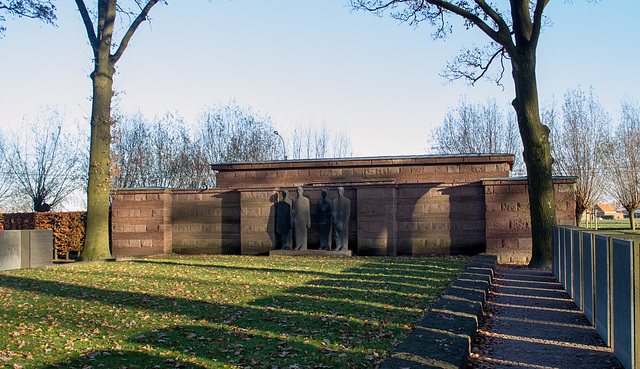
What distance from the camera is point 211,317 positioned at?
704 cm

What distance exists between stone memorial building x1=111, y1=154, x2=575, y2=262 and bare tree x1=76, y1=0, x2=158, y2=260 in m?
1.88

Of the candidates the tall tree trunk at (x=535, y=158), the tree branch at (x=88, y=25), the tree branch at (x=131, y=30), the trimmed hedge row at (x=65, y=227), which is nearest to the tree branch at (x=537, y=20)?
the tall tree trunk at (x=535, y=158)

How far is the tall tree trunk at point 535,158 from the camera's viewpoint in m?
14.7

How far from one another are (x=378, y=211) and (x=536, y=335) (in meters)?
11.0

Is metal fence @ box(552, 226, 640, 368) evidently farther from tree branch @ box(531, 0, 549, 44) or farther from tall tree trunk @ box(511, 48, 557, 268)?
tree branch @ box(531, 0, 549, 44)

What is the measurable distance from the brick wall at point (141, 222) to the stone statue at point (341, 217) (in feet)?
20.4

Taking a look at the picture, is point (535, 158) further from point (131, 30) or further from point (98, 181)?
point (131, 30)

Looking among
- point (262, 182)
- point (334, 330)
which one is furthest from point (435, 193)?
point (334, 330)

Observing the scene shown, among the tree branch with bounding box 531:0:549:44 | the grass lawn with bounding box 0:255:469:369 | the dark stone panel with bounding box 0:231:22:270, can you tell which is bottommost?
the grass lawn with bounding box 0:255:469:369

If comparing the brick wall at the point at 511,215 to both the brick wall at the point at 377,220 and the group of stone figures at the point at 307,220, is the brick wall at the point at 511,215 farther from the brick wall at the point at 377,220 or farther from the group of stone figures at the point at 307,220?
the group of stone figures at the point at 307,220

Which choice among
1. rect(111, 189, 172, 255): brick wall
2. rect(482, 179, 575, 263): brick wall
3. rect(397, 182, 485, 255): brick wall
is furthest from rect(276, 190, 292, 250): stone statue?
rect(482, 179, 575, 263): brick wall

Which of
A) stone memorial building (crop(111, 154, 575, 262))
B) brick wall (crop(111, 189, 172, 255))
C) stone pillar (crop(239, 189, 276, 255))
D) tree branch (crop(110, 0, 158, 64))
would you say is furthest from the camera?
brick wall (crop(111, 189, 172, 255))

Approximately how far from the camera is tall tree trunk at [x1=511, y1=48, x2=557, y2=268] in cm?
1473

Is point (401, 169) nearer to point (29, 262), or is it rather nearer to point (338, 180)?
point (338, 180)
